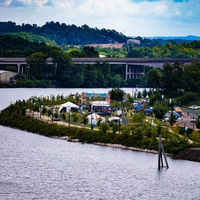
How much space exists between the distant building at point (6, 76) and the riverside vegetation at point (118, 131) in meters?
59.7

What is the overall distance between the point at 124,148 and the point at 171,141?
3.93m

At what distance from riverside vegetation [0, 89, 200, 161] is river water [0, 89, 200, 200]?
4.48 feet

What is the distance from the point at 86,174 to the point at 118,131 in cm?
1512

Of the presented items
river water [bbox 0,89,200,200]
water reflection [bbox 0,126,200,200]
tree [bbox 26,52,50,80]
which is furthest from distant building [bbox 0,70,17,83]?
water reflection [bbox 0,126,200,200]

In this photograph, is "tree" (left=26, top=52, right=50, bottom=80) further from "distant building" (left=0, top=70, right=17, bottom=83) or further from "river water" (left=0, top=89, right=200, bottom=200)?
"river water" (left=0, top=89, right=200, bottom=200)

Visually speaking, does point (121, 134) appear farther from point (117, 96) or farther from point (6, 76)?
point (6, 76)

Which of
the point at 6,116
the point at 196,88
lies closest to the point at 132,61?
the point at 196,88

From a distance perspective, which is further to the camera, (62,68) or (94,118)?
(62,68)

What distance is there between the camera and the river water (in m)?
49.3

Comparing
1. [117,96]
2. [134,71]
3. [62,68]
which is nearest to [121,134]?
[117,96]

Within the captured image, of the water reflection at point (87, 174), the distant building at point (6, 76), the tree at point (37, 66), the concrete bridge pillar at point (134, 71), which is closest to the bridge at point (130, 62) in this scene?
the concrete bridge pillar at point (134, 71)

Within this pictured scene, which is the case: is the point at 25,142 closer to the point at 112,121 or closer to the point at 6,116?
the point at 112,121

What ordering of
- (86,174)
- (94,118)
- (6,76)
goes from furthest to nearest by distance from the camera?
(6,76) → (94,118) → (86,174)

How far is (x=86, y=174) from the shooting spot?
55.0m
